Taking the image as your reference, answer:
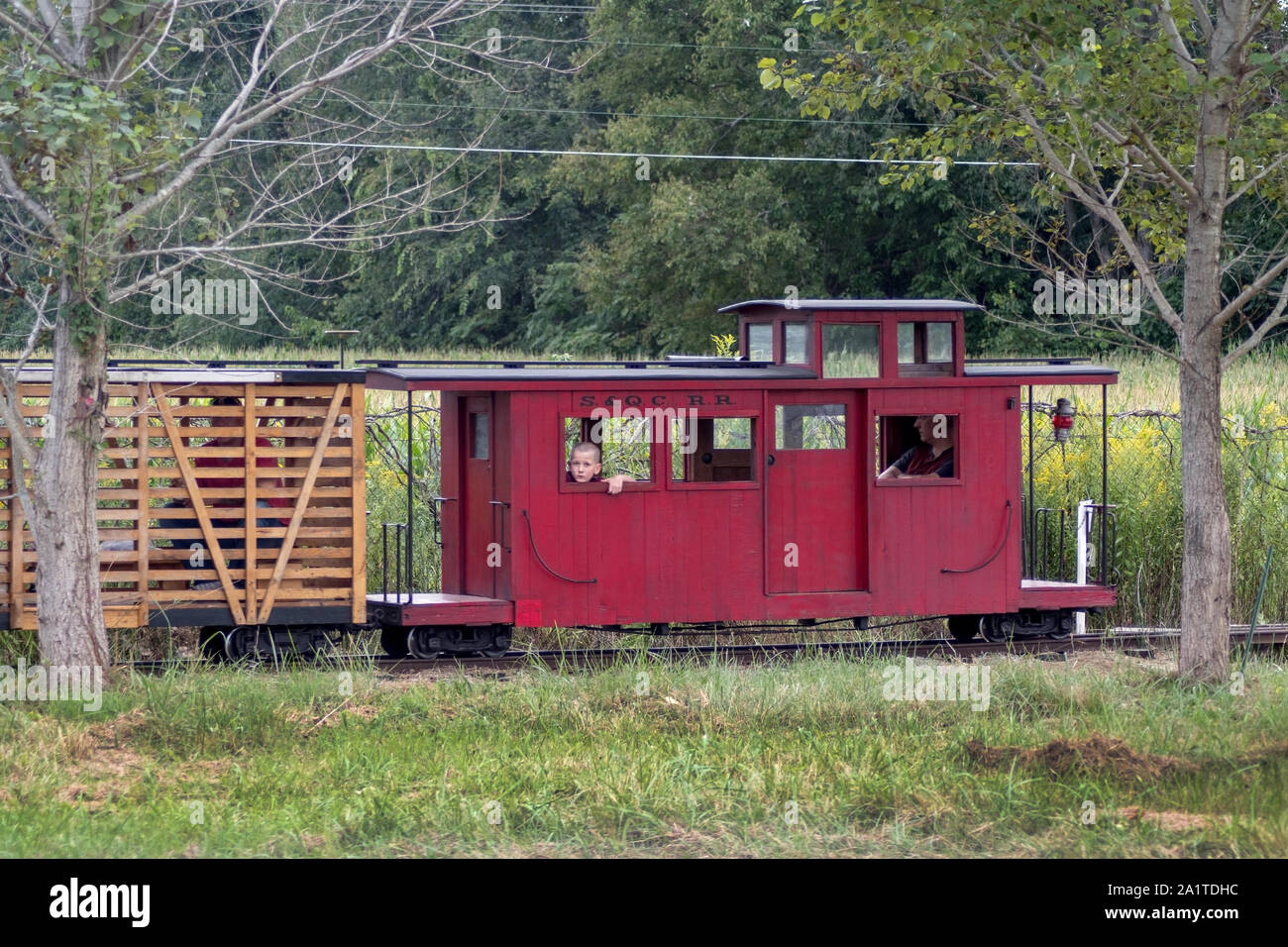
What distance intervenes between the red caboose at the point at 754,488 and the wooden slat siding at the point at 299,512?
0.62 m

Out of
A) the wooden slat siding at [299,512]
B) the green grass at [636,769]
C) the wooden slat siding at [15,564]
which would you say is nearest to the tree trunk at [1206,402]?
the green grass at [636,769]

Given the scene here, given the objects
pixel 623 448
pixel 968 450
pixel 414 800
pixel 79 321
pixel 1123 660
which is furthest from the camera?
pixel 623 448

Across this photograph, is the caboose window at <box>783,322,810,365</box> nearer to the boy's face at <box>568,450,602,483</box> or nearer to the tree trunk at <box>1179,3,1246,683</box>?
the boy's face at <box>568,450,602,483</box>

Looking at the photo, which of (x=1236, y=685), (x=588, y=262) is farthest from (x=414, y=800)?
(x=588, y=262)

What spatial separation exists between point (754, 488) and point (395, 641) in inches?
134

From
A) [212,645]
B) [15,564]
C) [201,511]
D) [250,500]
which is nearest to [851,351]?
[250,500]

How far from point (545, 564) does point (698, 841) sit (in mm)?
5294

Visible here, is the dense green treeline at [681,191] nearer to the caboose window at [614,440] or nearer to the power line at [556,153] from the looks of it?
the power line at [556,153]

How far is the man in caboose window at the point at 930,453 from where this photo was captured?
44.4 ft

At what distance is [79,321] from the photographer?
32.8 ft

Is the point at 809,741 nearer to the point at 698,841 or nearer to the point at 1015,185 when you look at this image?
the point at 698,841

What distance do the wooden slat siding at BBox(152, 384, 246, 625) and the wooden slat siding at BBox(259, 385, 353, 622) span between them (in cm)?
24

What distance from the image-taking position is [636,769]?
332 inches

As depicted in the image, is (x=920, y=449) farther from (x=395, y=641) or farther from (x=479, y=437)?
(x=395, y=641)
